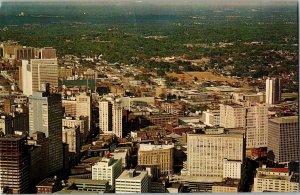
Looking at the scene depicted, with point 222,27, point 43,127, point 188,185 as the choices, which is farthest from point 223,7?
point 43,127

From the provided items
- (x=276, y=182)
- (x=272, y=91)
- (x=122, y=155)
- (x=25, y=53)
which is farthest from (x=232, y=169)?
(x=25, y=53)

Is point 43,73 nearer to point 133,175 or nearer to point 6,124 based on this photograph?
point 6,124

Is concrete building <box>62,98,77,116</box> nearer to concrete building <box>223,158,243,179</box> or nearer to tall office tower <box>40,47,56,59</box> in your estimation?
tall office tower <box>40,47,56,59</box>

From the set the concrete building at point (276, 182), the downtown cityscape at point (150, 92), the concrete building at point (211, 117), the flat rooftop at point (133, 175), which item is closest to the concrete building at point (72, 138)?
the downtown cityscape at point (150, 92)

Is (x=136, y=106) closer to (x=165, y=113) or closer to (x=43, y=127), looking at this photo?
(x=165, y=113)

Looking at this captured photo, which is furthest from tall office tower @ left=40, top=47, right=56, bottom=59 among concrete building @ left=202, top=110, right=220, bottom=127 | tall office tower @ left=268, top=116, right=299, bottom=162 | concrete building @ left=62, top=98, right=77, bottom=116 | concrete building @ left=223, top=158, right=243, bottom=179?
tall office tower @ left=268, top=116, right=299, bottom=162

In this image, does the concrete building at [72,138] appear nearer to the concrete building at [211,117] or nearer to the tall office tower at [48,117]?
the tall office tower at [48,117]
